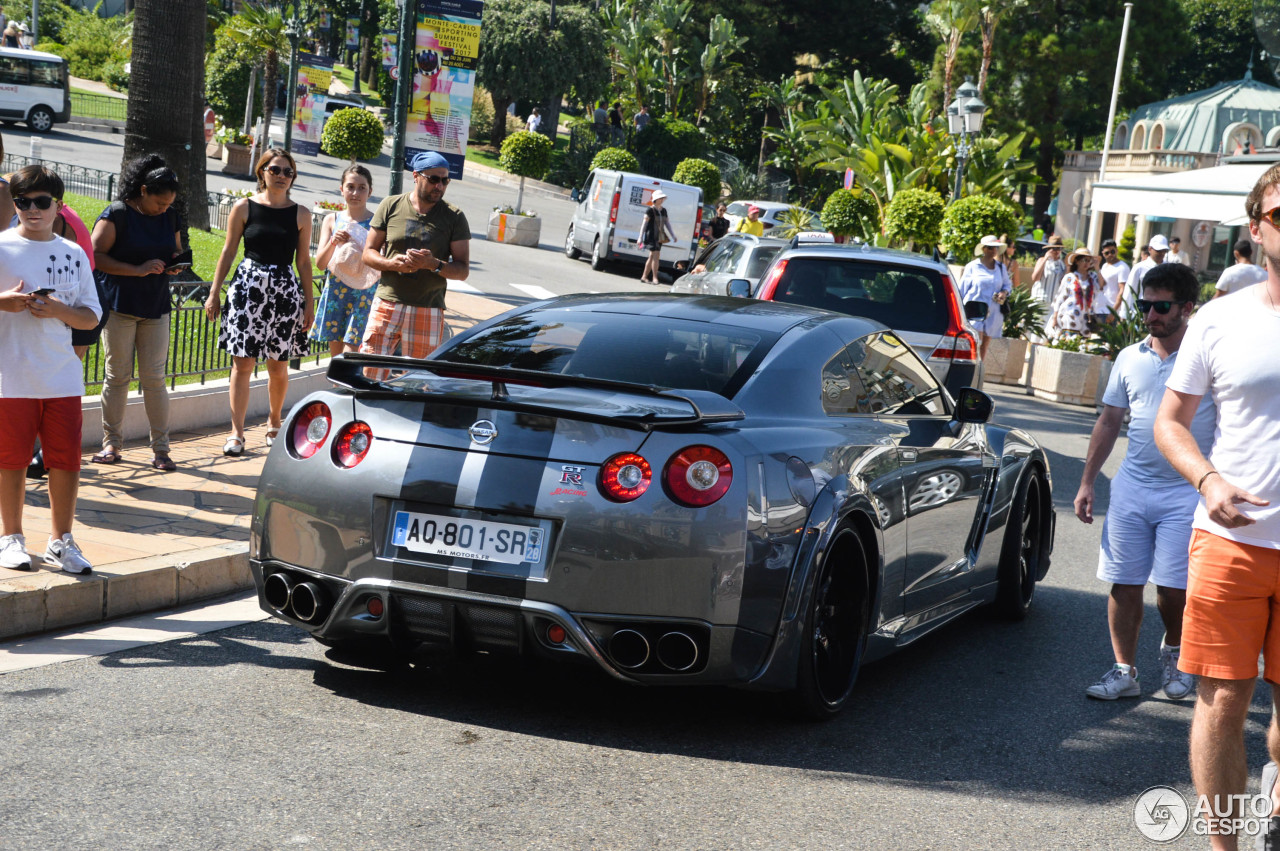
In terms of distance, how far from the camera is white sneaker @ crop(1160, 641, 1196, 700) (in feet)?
19.4

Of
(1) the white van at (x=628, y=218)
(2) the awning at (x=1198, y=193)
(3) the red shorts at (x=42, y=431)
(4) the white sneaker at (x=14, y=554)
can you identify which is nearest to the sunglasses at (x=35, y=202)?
(3) the red shorts at (x=42, y=431)

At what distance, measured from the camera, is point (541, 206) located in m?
45.8

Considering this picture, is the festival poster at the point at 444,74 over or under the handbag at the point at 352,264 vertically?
over

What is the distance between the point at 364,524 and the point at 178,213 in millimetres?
4122

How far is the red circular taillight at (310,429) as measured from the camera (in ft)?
16.1

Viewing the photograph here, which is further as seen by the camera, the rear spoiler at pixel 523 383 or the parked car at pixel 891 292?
the parked car at pixel 891 292

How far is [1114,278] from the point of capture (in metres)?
22.0

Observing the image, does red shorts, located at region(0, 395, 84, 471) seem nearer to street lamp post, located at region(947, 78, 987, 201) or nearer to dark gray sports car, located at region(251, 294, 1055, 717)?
dark gray sports car, located at region(251, 294, 1055, 717)

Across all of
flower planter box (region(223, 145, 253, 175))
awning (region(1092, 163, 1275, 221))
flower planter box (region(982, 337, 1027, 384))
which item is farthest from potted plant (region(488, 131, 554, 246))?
flower planter box (region(982, 337, 1027, 384))

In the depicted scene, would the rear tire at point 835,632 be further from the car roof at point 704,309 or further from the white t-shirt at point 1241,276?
the white t-shirt at point 1241,276

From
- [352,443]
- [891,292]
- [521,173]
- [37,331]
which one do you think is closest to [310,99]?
[521,173]

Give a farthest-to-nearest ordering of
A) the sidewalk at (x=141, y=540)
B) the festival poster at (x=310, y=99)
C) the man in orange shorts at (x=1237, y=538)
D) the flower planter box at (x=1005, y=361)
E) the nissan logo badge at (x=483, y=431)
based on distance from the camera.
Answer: the festival poster at (x=310, y=99), the flower planter box at (x=1005, y=361), the sidewalk at (x=141, y=540), the nissan logo badge at (x=483, y=431), the man in orange shorts at (x=1237, y=538)

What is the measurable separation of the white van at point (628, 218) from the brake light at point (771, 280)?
18318mm

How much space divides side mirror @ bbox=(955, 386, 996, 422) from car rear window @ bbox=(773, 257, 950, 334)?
4197 mm
